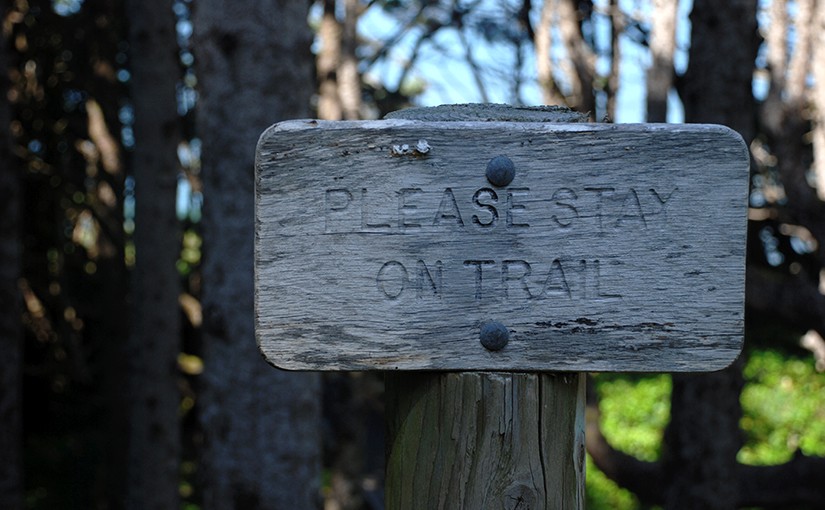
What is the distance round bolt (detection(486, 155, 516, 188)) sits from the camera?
1.53 metres

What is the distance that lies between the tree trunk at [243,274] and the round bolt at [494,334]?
1733 millimetres

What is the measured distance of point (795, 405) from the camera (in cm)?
1082

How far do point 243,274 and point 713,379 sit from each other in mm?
2524

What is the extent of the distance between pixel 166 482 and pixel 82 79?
339 cm

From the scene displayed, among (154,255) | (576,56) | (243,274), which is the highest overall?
(576,56)

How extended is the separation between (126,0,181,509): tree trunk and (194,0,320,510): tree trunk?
290 centimetres

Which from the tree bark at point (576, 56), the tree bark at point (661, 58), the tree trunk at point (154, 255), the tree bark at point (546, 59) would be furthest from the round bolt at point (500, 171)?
the tree bark at point (546, 59)

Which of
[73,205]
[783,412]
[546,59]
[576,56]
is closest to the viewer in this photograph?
[576,56]

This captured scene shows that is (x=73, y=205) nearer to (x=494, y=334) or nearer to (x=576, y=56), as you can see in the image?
(x=576, y=56)

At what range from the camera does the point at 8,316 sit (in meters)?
5.31

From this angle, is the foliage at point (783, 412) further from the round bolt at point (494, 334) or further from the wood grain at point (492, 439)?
the round bolt at point (494, 334)

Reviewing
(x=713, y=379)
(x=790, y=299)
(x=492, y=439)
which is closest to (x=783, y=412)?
(x=790, y=299)

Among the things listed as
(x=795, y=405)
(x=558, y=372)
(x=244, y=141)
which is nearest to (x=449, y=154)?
(x=558, y=372)

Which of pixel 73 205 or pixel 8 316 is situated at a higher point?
pixel 73 205
